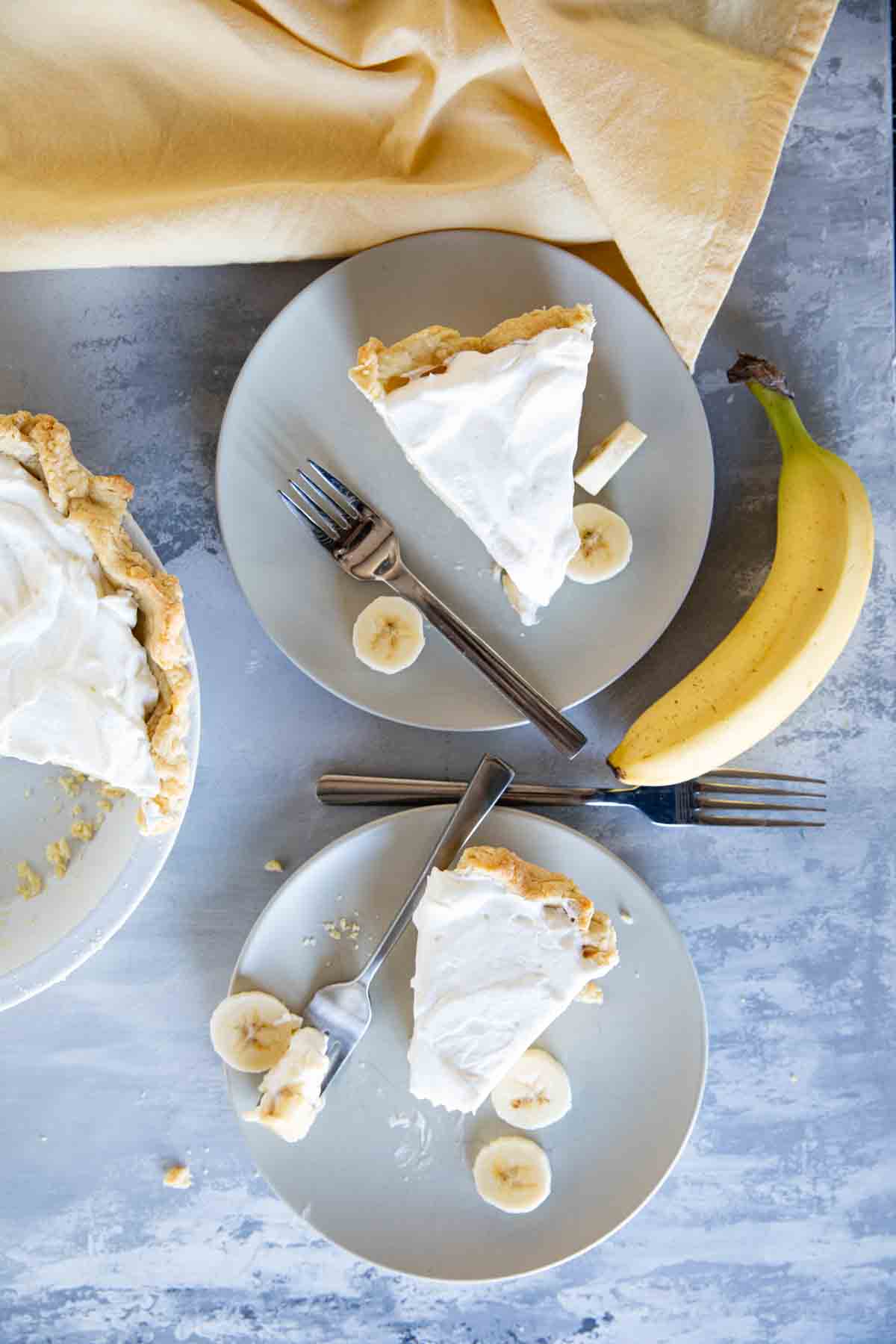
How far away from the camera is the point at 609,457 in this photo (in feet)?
6.91

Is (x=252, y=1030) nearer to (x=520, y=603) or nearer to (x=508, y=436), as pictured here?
(x=520, y=603)

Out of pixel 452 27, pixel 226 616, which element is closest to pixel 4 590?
pixel 226 616

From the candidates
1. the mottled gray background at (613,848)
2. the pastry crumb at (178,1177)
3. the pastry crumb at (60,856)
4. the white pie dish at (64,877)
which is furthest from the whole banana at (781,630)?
the pastry crumb at (178,1177)

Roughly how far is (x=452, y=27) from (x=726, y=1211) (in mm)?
2491

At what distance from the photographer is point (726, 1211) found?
7.67ft

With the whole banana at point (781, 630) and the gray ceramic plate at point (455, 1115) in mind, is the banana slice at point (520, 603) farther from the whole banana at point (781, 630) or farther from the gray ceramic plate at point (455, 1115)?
the gray ceramic plate at point (455, 1115)

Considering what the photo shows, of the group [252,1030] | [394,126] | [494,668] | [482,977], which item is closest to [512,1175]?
[482,977]

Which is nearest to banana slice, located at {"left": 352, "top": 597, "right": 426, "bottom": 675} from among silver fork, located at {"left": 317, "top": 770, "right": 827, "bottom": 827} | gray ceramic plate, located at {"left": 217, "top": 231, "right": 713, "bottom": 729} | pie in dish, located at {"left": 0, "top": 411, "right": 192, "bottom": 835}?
gray ceramic plate, located at {"left": 217, "top": 231, "right": 713, "bottom": 729}

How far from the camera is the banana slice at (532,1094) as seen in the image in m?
2.16

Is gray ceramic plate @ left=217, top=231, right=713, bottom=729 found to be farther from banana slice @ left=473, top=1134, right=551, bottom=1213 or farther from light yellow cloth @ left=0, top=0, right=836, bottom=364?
banana slice @ left=473, top=1134, right=551, bottom=1213

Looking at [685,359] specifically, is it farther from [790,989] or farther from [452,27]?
[790,989]

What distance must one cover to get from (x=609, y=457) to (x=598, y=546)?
0.17m

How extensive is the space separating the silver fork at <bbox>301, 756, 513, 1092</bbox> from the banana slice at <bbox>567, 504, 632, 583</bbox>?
42 cm

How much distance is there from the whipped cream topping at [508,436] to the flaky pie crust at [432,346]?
0.09 feet
